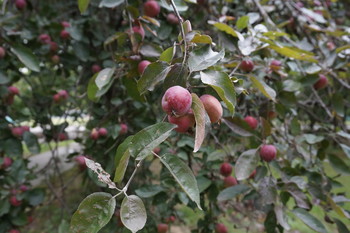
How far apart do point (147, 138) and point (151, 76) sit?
0.47 ft

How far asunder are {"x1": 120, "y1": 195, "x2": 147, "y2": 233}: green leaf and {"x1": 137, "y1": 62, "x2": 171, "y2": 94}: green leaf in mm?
231

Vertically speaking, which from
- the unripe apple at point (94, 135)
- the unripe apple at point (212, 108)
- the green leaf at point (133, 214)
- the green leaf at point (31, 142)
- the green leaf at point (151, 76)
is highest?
the green leaf at point (151, 76)

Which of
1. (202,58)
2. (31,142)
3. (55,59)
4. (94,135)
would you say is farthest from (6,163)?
(202,58)

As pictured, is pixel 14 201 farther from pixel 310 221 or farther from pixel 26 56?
pixel 310 221

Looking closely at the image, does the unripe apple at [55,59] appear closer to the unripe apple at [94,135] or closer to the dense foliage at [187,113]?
the dense foliage at [187,113]

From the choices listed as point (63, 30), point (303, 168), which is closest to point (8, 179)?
point (63, 30)

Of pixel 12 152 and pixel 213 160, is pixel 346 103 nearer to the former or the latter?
pixel 213 160

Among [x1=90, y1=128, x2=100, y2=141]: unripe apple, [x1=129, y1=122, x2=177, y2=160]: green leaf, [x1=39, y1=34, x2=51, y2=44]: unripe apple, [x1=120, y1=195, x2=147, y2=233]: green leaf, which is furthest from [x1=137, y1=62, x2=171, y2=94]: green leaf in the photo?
[x1=39, y1=34, x2=51, y2=44]: unripe apple

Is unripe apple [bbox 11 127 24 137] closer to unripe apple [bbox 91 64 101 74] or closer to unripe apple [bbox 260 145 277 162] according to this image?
unripe apple [bbox 91 64 101 74]

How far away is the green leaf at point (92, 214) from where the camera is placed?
534mm

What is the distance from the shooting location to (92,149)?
1491mm

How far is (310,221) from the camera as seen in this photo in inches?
39.6

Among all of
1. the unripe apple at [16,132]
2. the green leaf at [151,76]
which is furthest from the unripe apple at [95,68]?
the green leaf at [151,76]

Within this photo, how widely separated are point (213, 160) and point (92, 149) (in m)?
0.60
